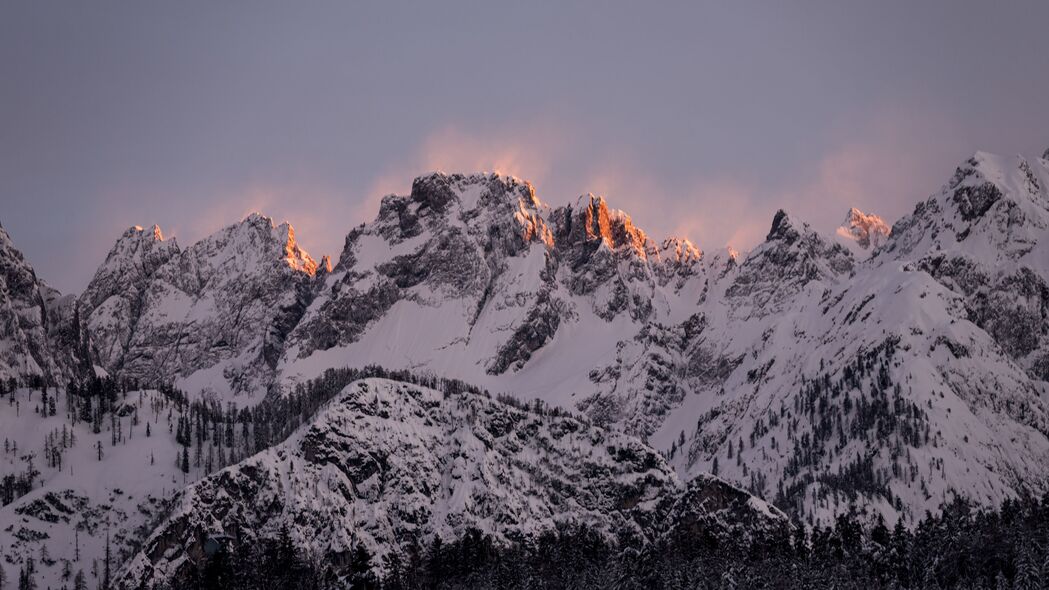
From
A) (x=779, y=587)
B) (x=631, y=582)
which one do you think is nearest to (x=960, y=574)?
(x=779, y=587)

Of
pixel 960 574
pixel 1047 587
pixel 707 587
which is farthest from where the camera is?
pixel 960 574

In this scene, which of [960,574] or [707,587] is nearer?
[707,587]

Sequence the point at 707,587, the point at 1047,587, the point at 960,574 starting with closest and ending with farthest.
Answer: the point at 1047,587 < the point at 707,587 < the point at 960,574

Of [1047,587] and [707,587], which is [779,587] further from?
[1047,587]

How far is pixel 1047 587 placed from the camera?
16600cm

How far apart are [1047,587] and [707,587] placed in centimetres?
4215

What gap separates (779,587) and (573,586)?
28.2 m

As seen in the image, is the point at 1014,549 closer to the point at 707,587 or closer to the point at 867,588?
the point at 867,588

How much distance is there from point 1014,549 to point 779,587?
3390cm

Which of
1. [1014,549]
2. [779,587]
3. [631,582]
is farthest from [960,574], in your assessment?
[631,582]

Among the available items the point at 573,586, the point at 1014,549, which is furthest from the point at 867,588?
the point at 573,586

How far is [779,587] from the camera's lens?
18612cm

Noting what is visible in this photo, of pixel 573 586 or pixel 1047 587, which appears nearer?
pixel 1047 587

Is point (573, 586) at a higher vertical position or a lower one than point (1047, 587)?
higher
